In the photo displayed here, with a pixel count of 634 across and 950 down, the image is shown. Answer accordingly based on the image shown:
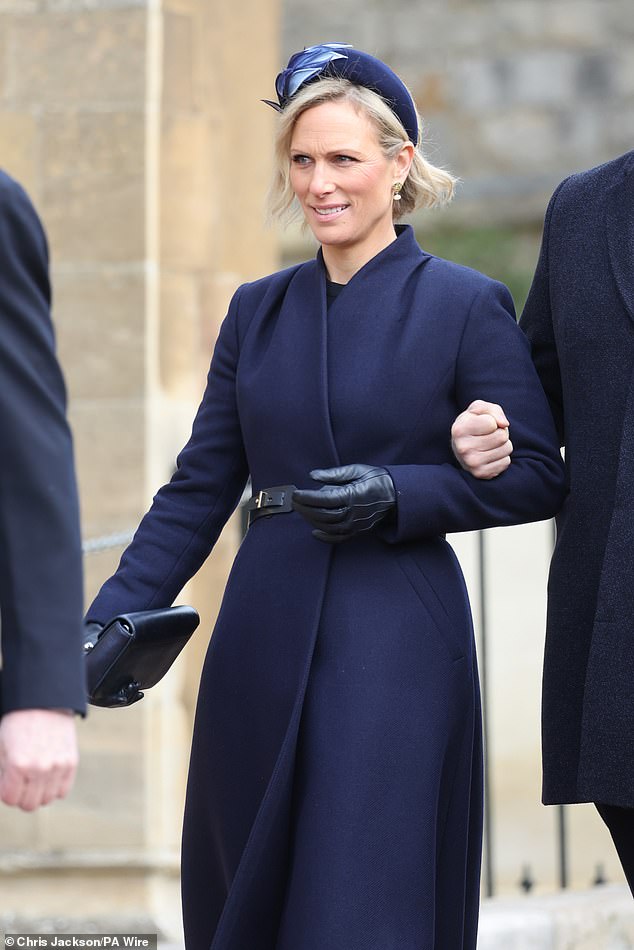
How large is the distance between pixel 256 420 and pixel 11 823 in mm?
2126

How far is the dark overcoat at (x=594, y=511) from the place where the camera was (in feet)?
10.3

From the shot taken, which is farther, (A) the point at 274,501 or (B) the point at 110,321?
(B) the point at 110,321

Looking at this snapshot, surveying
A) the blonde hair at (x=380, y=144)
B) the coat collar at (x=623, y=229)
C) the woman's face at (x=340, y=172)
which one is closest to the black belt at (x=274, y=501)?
the woman's face at (x=340, y=172)

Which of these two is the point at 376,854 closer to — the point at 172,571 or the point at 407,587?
the point at 407,587

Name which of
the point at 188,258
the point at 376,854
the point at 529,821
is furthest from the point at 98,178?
the point at 529,821

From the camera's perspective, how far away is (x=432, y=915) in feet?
10.3

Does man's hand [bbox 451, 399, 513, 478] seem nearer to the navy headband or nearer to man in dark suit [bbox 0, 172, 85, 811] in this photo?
the navy headband

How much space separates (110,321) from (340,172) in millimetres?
1914

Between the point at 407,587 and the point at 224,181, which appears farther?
the point at 224,181

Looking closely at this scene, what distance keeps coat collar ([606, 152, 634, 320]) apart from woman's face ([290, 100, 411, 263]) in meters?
0.38

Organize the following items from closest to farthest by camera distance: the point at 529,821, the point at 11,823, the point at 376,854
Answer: the point at 376,854, the point at 11,823, the point at 529,821

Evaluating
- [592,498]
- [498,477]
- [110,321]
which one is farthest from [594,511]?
[110,321]

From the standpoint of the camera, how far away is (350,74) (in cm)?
335

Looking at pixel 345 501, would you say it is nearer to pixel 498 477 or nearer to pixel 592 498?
pixel 498 477
